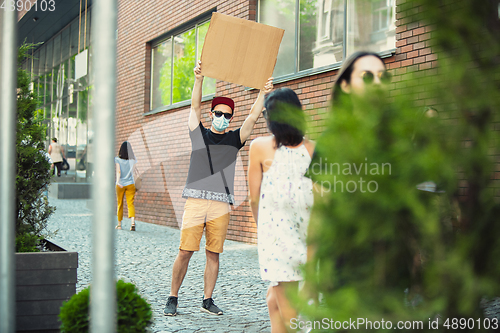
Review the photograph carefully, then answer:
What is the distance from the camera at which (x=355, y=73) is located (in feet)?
6.40

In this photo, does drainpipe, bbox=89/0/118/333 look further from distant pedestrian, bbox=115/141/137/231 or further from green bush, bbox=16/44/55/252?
distant pedestrian, bbox=115/141/137/231

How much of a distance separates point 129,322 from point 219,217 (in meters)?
2.32

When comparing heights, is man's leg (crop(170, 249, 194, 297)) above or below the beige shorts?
below

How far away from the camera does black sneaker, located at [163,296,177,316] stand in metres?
4.23

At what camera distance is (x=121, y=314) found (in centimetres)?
206

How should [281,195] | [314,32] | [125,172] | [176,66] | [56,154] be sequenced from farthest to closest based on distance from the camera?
[56,154] → [176,66] → [125,172] → [314,32] → [281,195]

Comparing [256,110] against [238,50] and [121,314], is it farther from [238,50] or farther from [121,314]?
[121,314]

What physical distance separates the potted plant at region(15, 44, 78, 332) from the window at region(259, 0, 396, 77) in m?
4.26

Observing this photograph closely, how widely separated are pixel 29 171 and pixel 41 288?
98cm


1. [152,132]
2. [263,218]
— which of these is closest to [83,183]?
[152,132]

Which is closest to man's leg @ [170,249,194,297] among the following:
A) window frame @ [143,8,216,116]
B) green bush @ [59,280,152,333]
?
green bush @ [59,280,152,333]

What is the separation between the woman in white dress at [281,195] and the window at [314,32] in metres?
4.06

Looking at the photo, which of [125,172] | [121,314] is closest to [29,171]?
[121,314]

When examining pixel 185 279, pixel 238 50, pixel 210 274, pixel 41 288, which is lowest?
pixel 185 279
